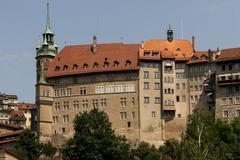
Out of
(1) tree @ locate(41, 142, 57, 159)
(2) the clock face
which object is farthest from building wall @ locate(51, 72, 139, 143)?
(1) tree @ locate(41, 142, 57, 159)

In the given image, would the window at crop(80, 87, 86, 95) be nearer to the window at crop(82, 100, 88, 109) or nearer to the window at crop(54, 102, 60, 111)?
the window at crop(82, 100, 88, 109)

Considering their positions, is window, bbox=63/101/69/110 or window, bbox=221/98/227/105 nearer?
window, bbox=221/98/227/105

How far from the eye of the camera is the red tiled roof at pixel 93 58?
5197 inches

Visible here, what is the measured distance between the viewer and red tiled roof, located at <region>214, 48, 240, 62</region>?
124312 millimetres

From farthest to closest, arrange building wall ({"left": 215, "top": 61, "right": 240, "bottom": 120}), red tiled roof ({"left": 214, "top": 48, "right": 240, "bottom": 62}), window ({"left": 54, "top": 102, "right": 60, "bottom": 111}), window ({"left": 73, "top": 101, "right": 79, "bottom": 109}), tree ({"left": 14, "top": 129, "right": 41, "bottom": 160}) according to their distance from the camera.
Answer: window ({"left": 54, "top": 102, "right": 60, "bottom": 111}) → window ({"left": 73, "top": 101, "right": 79, "bottom": 109}) → red tiled roof ({"left": 214, "top": 48, "right": 240, "bottom": 62}) → building wall ({"left": 215, "top": 61, "right": 240, "bottom": 120}) → tree ({"left": 14, "top": 129, "right": 41, "bottom": 160})

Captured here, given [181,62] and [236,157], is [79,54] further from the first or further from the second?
[236,157]

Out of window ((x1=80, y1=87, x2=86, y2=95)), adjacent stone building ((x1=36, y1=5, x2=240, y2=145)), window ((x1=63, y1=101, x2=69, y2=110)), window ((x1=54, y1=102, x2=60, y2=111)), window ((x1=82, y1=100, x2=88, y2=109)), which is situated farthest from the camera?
window ((x1=54, y1=102, x2=60, y2=111))

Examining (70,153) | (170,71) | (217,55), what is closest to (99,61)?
(170,71)

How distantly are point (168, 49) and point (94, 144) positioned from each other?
46.9m

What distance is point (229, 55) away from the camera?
125688mm

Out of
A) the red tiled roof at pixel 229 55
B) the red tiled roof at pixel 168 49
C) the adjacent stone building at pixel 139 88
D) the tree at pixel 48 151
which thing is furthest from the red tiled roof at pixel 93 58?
the tree at pixel 48 151

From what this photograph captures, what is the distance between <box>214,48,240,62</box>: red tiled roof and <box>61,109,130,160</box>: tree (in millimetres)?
35071

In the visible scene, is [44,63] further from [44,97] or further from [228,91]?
[228,91]

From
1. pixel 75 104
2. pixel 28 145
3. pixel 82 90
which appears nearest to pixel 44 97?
pixel 75 104
